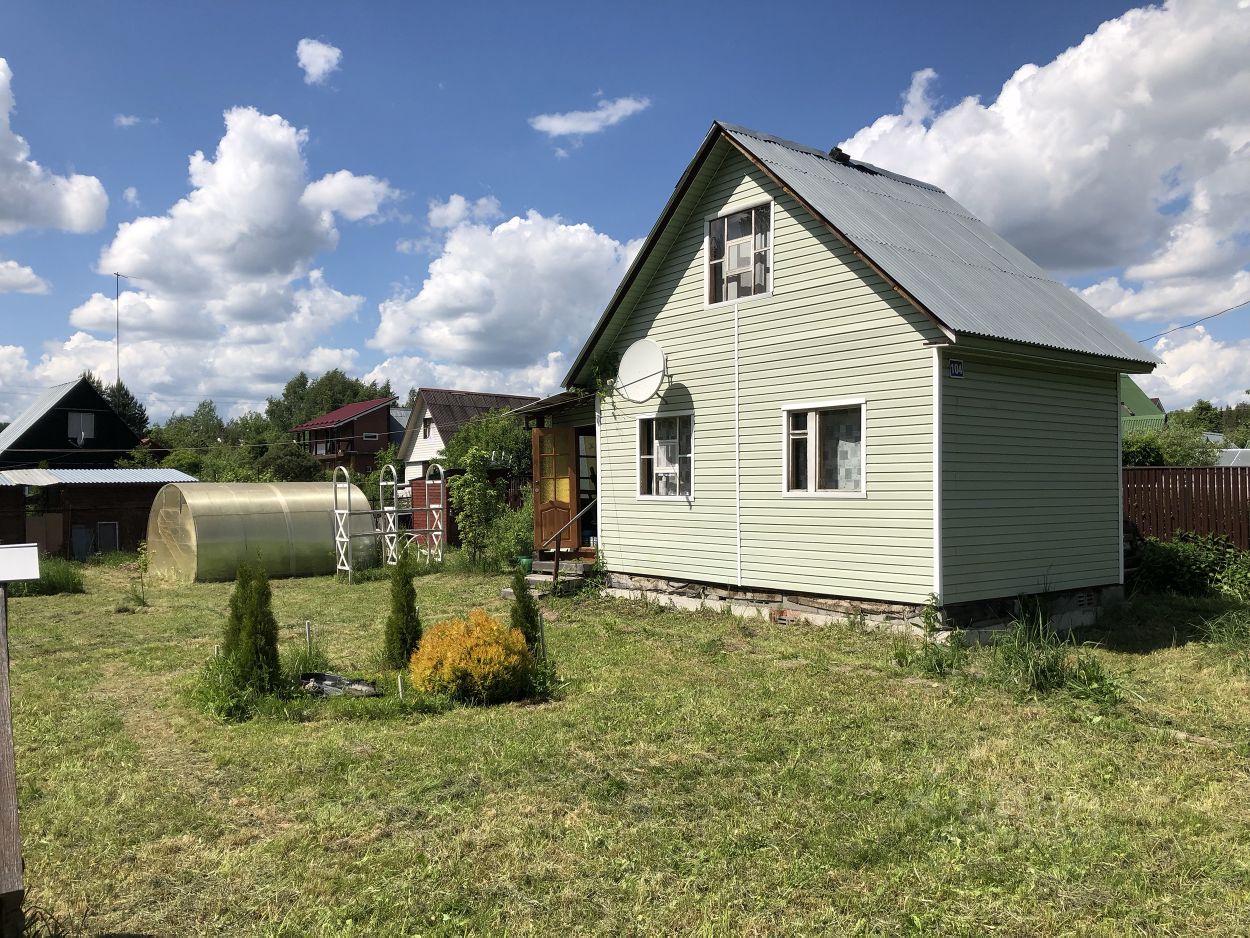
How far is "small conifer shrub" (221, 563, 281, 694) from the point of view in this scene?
832 centimetres

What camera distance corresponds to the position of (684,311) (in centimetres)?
1416

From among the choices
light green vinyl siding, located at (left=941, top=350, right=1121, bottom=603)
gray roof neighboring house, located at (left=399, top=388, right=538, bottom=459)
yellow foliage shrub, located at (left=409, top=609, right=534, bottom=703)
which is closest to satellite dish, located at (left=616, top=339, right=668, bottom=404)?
light green vinyl siding, located at (left=941, top=350, right=1121, bottom=603)

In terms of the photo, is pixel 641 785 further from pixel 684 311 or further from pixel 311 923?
pixel 684 311

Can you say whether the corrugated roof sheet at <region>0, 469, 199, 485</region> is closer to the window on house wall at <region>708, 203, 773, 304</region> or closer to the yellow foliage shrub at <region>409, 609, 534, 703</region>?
the window on house wall at <region>708, 203, 773, 304</region>

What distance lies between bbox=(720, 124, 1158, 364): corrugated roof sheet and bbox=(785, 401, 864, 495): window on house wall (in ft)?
5.95

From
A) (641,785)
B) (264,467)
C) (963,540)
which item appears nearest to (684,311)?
(963,540)

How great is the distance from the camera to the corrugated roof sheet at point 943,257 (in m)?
11.1

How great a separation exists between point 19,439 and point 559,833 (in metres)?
41.8

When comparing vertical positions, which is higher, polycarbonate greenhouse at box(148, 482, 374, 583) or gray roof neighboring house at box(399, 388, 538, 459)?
gray roof neighboring house at box(399, 388, 538, 459)

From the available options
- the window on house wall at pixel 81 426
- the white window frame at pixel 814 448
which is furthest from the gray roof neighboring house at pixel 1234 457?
the window on house wall at pixel 81 426

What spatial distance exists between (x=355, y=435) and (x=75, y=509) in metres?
34.2

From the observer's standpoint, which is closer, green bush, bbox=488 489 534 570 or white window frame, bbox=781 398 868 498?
white window frame, bbox=781 398 868 498

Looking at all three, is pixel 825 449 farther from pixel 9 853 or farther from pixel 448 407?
pixel 448 407

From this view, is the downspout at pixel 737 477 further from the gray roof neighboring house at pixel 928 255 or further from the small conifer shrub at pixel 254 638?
the small conifer shrub at pixel 254 638
